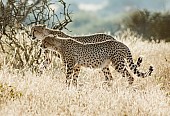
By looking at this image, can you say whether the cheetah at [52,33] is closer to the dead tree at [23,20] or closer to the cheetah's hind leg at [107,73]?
the dead tree at [23,20]

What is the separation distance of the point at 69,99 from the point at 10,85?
70 cm

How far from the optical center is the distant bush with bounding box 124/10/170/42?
19.7m

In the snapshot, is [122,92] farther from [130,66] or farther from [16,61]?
[16,61]

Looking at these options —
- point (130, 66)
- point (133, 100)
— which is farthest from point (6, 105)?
point (130, 66)

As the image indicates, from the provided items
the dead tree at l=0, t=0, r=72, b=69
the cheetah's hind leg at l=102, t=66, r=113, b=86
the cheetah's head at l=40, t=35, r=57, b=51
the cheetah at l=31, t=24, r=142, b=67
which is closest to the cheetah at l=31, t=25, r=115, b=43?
the cheetah at l=31, t=24, r=142, b=67

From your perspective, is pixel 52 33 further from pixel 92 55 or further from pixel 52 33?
pixel 92 55

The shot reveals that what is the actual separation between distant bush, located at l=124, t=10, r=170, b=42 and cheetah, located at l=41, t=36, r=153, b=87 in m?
10.3

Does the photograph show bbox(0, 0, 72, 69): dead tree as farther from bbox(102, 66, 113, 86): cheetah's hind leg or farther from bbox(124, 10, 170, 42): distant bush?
bbox(124, 10, 170, 42): distant bush

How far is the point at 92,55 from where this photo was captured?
7348mm

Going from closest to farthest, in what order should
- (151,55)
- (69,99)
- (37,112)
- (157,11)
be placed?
(37,112), (69,99), (151,55), (157,11)

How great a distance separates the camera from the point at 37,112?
Answer: 5078mm

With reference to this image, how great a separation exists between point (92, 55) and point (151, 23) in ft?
47.8

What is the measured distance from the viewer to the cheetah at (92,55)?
7.30 meters

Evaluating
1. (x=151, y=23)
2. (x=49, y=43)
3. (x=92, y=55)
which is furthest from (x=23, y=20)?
(x=151, y=23)
